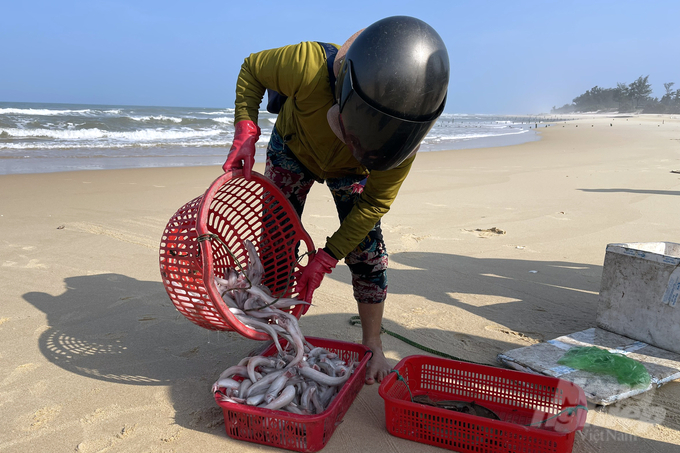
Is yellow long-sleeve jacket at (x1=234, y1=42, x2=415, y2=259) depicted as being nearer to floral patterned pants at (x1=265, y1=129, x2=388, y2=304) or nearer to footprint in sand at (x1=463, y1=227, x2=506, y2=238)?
floral patterned pants at (x1=265, y1=129, x2=388, y2=304)

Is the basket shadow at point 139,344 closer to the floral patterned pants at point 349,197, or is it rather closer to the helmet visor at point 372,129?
the floral patterned pants at point 349,197

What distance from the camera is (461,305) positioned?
12.1 feet

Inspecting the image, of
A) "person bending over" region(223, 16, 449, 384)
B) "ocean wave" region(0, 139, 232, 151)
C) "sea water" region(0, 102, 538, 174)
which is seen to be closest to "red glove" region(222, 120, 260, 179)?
"person bending over" region(223, 16, 449, 384)

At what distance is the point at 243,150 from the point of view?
8.00 ft

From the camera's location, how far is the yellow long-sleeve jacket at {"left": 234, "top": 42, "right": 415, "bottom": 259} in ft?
7.55

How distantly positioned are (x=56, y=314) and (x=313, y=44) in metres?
2.51

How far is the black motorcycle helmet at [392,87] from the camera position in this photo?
180 centimetres

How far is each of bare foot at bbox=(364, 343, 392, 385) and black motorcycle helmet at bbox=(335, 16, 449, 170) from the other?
1.29 m

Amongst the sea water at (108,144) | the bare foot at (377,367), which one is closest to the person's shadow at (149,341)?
the bare foot at (377,367)

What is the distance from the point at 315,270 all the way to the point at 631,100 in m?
88.7

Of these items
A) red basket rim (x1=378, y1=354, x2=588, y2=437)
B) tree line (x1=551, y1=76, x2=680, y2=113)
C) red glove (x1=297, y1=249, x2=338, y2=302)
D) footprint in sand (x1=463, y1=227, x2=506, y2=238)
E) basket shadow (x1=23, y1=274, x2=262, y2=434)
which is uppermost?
tree line (x1=551, y1=76, x2=680, y2=113)

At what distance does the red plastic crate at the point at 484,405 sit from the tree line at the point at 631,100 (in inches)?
3077

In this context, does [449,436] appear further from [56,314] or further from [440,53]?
[56,314]

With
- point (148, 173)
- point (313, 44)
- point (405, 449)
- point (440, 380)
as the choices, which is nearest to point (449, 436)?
point (405, 449)
